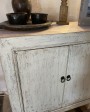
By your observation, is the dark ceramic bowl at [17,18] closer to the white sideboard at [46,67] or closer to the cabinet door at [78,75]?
the white sideboard at [46,67]

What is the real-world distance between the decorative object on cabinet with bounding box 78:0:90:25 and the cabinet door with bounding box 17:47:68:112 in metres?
0.27

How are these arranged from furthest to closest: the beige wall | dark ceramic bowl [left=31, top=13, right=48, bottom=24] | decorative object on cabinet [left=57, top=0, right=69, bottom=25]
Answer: the beige wall, decorative object on cabinet [left=57, top=0, right=69, bottom=25], dark ceramic bowl [left=31, top=13, right=48, bottom=24]

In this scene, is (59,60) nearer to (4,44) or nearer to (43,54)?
(43,54)

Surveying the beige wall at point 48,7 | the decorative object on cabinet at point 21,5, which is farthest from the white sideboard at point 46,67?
the beige wall at point 48,7

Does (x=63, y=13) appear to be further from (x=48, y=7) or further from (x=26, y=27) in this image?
(x=26, y=27)

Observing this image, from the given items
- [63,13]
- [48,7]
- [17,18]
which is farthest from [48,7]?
[17,18]

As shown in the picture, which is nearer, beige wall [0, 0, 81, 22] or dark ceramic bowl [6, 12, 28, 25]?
dark ceramic bowl [6, 12, 28, 25]

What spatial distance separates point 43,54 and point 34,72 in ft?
0.46

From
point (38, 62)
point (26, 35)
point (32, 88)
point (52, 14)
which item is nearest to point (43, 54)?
point (38, 62)

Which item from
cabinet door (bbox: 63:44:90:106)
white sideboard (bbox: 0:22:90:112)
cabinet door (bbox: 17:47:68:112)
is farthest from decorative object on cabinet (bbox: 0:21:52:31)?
cabinet door (bbox: 63:44:90:106)

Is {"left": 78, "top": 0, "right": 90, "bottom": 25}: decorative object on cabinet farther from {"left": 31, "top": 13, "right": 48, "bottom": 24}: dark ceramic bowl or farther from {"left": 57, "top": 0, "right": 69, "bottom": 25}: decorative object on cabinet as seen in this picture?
{"left": 31, "top": 13, "right": 48, "bottom": 24}: dark ceramic bowl

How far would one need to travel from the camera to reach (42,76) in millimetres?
822

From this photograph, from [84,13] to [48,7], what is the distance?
0.39 m

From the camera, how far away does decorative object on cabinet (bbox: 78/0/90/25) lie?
0.82 m
